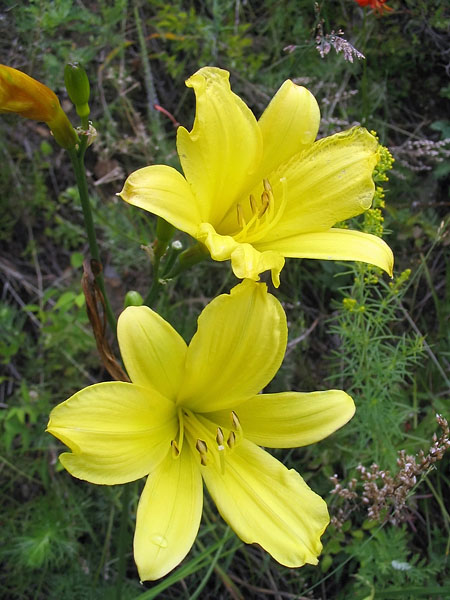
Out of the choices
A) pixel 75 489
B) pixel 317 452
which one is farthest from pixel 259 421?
pixel 75 489

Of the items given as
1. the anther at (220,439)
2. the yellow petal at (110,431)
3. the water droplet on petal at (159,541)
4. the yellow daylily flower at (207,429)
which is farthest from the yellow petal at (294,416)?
the water droplet on petal at (159,541)

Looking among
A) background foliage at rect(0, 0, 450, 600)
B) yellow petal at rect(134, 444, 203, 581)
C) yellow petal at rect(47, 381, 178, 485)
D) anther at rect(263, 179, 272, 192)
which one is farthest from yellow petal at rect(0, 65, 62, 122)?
background foliage at rect(0, 0, 450, 600)

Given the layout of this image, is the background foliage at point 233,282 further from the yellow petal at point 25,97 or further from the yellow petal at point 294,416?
the yellow petal at point 25,97

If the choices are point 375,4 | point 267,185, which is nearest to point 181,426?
point 267,185

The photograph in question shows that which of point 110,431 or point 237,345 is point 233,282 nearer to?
point 237,345


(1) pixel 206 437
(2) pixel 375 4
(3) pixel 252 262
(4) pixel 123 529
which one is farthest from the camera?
(2) pixel 375 4
